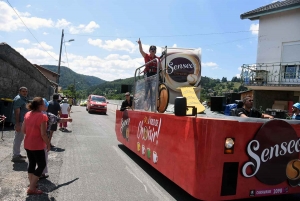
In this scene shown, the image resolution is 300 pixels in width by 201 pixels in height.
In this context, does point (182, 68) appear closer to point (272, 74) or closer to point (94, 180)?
point (94, 180)

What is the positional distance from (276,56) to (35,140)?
14368 mm

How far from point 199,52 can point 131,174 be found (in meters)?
3.98

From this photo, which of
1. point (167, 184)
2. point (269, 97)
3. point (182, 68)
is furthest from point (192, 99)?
point (269, 97)

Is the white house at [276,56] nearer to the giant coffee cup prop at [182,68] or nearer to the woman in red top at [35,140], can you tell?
the giant coffee cup prop at [182,68]

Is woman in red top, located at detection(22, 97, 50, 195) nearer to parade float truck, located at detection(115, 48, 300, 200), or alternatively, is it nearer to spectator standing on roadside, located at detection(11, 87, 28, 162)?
spectator standing on roadside, located at detection(11, 87, 28, 162)

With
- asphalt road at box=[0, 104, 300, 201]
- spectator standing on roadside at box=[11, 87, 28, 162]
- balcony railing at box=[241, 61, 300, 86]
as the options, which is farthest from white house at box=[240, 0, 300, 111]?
spectator standing on roadside at box=[11, 87, 28, 162]

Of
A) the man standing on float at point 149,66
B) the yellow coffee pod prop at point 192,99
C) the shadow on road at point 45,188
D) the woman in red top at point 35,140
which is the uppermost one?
the man standing on float at point 149,66

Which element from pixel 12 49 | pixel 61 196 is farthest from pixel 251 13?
pixel 61 196

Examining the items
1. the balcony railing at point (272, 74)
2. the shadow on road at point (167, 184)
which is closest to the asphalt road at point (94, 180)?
the shadow on road at point (167, 184)

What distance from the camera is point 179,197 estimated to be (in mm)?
4645

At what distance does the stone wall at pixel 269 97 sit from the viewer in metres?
14.8

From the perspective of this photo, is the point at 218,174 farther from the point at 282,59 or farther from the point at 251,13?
the point at 251,13

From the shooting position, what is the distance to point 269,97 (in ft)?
51.3

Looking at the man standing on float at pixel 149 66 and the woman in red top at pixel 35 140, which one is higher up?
the man standing on float at pixel 149 66
